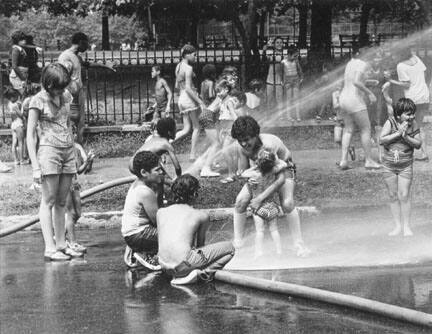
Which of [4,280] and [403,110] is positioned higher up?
[403,110]

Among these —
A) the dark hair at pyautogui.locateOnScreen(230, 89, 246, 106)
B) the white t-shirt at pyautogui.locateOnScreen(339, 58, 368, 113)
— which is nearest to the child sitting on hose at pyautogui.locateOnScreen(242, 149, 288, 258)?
the dark hair at pyautogui.locateOnScreen(230, 89, 246, 106)

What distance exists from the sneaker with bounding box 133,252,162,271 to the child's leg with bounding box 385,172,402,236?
8.91 ft

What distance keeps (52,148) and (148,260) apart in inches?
55.1

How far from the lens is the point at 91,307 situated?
770 centimetres

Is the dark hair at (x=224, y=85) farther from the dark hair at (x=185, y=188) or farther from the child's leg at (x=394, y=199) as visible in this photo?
the dark hair at (x=185, y=188)

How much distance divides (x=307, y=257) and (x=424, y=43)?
1332 centimetres

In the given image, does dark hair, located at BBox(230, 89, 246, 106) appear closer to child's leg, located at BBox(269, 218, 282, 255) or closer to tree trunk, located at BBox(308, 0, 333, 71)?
child's leg, located at BBox(269, 218, 282, 255)

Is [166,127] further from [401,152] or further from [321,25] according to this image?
[321,25]

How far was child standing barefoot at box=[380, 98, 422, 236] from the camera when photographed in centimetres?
1017

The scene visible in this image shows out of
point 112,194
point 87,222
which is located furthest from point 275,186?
point 112,194

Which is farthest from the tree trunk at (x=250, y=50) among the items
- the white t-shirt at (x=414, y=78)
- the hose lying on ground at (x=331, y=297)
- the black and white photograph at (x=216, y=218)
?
the hose lying on ground at (x=331, y=297)

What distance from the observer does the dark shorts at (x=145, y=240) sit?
897 centimetres

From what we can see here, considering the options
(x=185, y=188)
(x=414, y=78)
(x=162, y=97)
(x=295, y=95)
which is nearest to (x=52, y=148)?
(x=185, y=188)

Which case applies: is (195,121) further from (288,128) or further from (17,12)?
(17,12)
